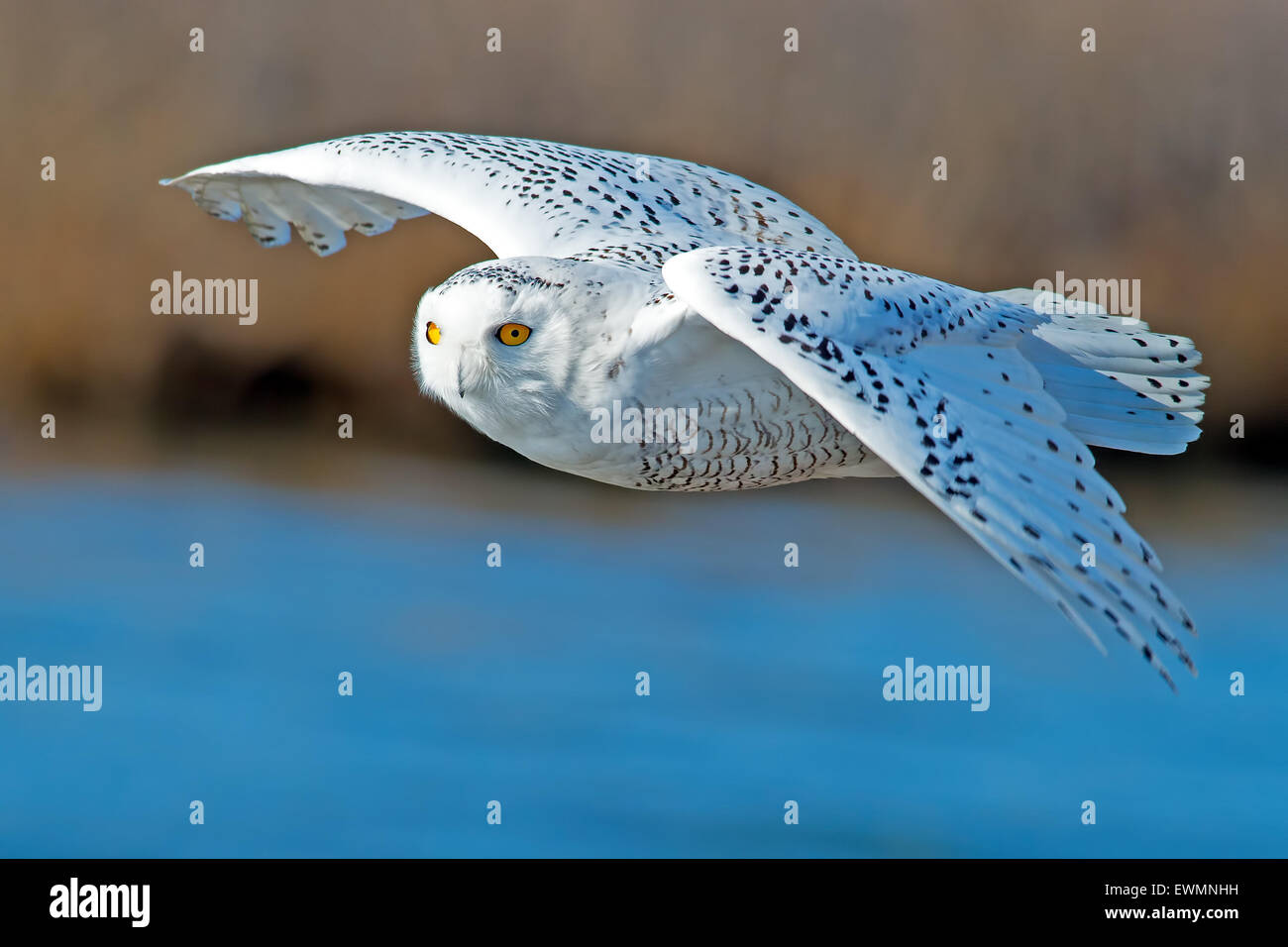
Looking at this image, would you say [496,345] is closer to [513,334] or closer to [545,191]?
[513,334]

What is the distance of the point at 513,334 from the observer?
3857mm

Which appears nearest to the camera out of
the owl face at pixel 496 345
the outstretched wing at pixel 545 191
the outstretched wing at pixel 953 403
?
the outstretched wing at pixel 953 403

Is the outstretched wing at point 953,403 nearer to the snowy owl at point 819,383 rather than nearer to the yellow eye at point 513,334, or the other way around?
the snowy owl at point 819,383

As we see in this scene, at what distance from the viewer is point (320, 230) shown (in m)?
6.00

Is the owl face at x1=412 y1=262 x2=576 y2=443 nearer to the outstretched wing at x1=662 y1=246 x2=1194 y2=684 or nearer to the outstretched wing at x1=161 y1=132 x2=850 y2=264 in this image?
the outstretched wing at x1=662 y1=246 x2=1194 y2=684

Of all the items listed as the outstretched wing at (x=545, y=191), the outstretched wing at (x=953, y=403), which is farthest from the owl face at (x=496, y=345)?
the outstretched wing at (x=545, y=191)

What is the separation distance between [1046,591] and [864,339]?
0.88 meters

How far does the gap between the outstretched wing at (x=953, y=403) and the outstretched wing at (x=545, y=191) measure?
0.77 meters

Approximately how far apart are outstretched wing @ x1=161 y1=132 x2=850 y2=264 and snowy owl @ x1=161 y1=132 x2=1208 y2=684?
0.11 feet

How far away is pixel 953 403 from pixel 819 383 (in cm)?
43

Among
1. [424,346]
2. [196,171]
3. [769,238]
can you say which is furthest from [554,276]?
[196,171]

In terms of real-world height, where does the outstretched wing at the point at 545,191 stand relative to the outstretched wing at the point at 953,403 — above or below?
above

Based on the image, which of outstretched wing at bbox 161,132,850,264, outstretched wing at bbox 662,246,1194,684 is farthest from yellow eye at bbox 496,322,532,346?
outstretched wing at bbox 161,132,850,264

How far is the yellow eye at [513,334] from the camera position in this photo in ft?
12.6
